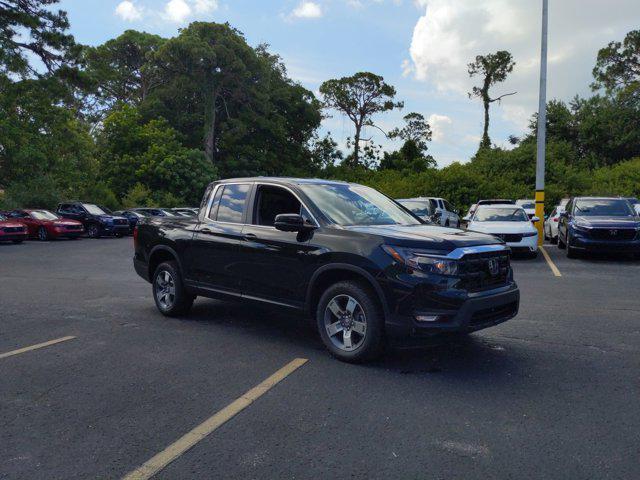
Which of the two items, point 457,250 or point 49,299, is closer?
point 457,250

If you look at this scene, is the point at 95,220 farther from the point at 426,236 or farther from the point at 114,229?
the point at 426,236

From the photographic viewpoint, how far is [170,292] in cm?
738

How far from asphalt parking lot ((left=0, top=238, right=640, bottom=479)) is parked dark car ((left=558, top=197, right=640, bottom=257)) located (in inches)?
267

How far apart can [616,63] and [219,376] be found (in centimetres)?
5264

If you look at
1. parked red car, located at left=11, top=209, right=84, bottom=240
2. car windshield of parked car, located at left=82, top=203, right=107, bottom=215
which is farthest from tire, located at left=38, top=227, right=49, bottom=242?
car windshield of parked car, located at left=82, top=203, right=107, bottom=215

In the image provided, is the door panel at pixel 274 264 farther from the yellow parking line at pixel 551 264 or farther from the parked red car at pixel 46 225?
the parked red car at pixel 46 225

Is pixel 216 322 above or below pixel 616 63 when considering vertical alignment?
below

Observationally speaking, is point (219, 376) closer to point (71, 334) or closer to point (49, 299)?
point (71, 334)

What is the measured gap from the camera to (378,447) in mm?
3498

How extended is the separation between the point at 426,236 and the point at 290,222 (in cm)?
138

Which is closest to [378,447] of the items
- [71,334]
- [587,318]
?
[71,334]

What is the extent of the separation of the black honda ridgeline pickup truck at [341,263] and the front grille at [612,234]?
369 inches

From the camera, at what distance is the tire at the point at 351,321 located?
508 cm

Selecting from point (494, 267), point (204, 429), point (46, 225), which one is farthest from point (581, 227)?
point (46, 225)
